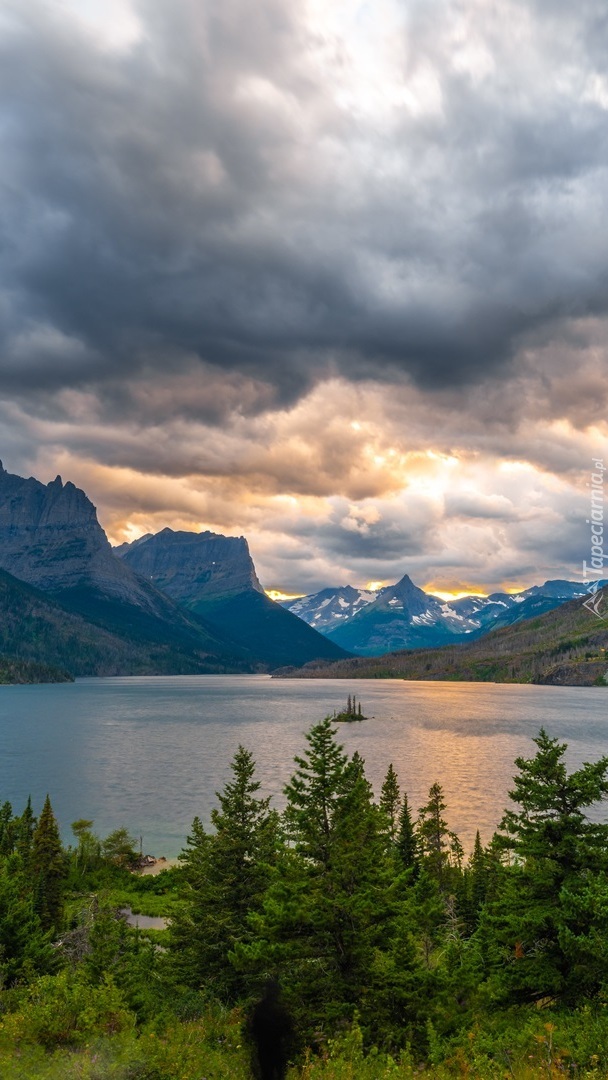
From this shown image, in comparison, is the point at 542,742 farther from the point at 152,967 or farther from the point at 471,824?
the point at 471,824

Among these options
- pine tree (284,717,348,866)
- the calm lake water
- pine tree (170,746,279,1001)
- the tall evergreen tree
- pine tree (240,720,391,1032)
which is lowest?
the calm lake water

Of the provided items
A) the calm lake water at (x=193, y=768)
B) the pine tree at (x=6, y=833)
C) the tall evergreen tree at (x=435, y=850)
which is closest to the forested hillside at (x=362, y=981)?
the tall evergreen tree at (x=435, y=850)

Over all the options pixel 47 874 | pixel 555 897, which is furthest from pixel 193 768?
pixel 555 897

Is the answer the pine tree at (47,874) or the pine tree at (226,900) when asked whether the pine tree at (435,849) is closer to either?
the pine tree at (226,900)

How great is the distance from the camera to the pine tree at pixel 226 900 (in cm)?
3136

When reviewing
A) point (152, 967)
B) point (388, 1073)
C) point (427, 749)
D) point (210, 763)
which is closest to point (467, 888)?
point (152, 967)

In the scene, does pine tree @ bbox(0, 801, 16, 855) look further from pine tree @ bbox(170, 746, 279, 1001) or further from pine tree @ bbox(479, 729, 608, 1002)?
pine tree @ bbox(479, 729, 608, 1002)

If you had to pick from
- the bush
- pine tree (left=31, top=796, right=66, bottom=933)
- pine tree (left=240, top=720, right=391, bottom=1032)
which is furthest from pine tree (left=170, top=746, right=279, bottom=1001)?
pine tree (left=31, top=796, right=66, bottom=933)

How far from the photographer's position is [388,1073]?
1494 centimetres

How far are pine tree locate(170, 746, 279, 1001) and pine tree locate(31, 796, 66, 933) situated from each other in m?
25.6

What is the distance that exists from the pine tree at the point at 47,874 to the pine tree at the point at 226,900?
25.6 meters

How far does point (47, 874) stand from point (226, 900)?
3457 centimetres

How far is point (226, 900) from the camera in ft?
110

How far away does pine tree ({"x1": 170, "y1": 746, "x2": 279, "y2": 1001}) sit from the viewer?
31.4 m
